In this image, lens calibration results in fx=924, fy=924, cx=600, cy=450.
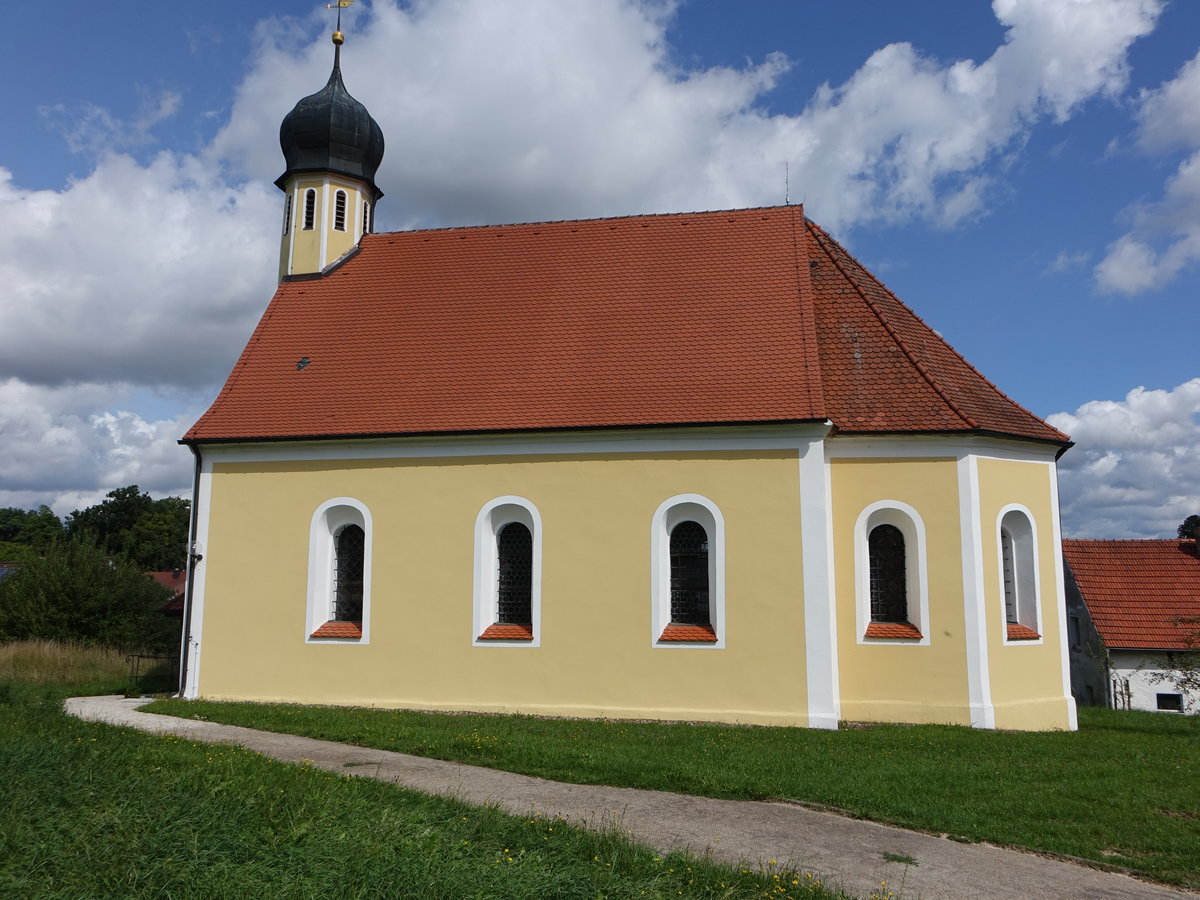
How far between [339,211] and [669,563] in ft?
37.1

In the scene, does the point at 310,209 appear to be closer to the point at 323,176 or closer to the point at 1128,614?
the point at 323,176

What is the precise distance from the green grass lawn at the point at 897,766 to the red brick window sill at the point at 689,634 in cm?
138

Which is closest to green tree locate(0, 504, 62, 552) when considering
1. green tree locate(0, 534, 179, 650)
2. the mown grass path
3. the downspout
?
green tree locate(0, 534, 179, 650)

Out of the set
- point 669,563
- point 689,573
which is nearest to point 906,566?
point 689,573

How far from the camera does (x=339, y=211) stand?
20.3 metres

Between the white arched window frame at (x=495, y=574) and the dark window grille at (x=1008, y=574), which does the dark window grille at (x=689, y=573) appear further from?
the dark window grille at (x=1008, y=574)

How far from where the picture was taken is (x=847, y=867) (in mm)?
6719

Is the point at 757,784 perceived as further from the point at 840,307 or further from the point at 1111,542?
the point at 1111,542

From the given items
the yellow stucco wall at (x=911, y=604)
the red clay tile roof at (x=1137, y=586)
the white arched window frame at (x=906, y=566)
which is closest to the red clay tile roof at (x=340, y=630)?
the yellow stucco wall at (x=911, y=604)

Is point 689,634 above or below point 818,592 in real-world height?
below

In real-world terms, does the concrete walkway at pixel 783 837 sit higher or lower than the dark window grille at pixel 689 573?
lower

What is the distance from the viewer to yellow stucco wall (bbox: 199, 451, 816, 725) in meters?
14.2

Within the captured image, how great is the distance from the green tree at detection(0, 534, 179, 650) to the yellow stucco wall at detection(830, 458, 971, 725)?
62.5 feet

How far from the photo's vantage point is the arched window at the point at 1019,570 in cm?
1491
